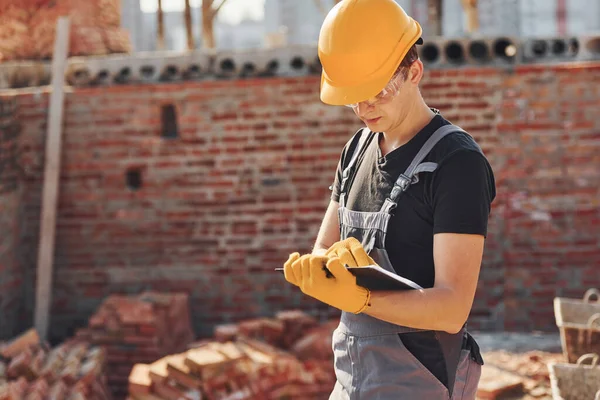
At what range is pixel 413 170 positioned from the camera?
1764 mm

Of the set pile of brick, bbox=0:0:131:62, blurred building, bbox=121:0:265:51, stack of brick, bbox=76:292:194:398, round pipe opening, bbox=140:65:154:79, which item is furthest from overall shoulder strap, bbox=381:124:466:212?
blurred building, bbox=121:0:265:51

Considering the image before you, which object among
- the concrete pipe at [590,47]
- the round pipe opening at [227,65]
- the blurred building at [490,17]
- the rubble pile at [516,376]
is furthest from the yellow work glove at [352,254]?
the blurred building at [490,17]

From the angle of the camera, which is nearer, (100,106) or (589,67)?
(589,67)

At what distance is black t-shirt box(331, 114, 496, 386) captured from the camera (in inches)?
65.4

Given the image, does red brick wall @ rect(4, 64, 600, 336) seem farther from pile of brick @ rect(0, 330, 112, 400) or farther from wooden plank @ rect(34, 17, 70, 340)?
pile of brick @ rect(0, 330, 112, 400)

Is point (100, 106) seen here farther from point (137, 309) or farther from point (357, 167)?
point (357, 167)

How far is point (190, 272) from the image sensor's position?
5.82m

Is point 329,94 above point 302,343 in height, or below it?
above

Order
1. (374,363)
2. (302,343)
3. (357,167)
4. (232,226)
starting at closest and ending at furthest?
(374,363), (357,167), (302,343), (232,226)

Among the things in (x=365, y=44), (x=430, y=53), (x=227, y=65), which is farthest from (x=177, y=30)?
(x=365, y=44)

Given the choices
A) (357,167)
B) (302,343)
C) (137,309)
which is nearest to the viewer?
(357,167)

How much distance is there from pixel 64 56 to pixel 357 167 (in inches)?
176

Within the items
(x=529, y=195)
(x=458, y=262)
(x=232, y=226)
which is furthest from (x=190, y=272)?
(x=458, y=262)

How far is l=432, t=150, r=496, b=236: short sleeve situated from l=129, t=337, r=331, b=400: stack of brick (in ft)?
9.60
